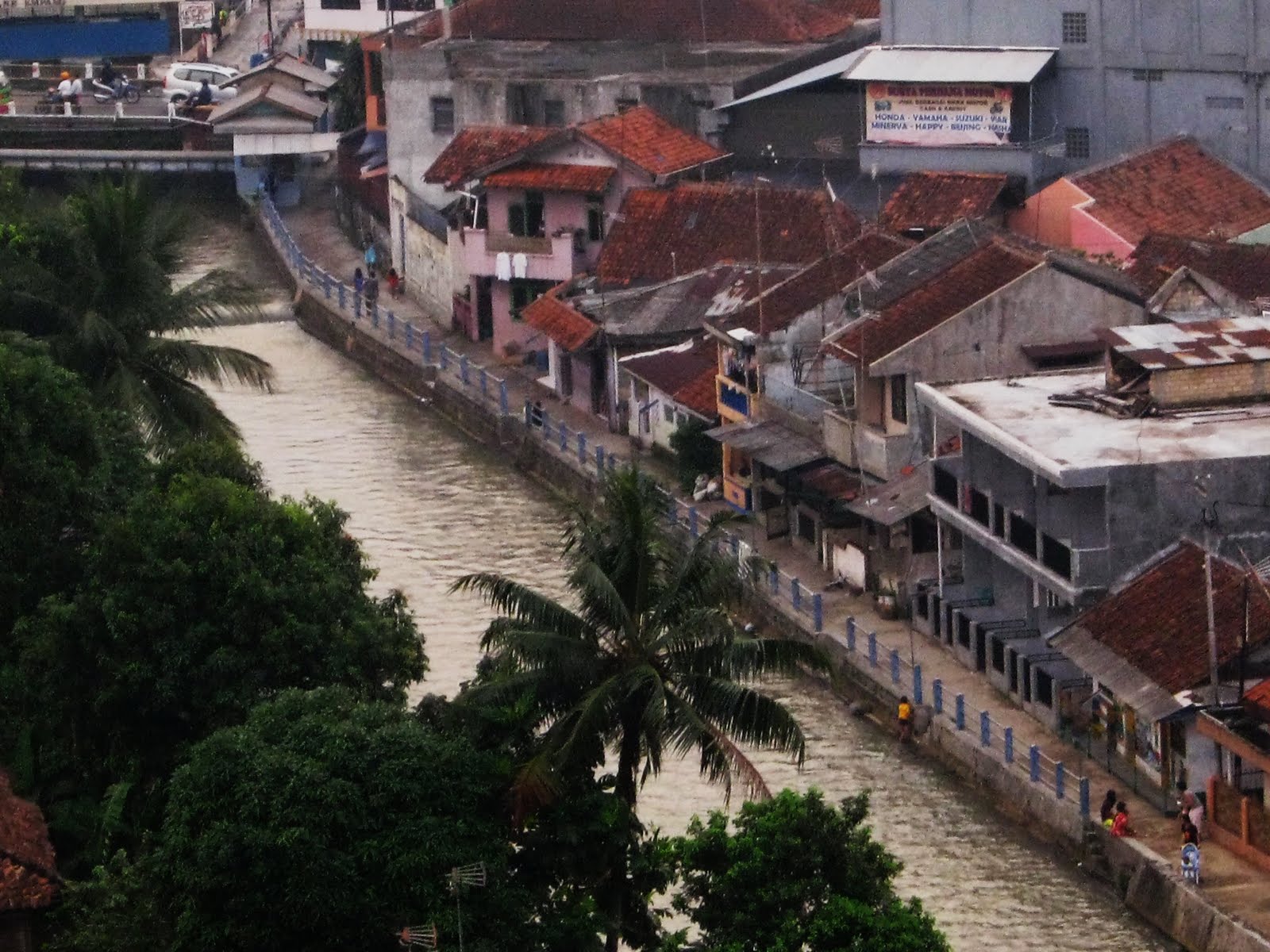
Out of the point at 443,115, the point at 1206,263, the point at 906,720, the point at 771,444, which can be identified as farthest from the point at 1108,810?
the point at 443,115

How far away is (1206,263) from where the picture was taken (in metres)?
45.4

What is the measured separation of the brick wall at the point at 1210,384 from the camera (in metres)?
37.8

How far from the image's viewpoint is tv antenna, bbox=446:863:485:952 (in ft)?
88.6

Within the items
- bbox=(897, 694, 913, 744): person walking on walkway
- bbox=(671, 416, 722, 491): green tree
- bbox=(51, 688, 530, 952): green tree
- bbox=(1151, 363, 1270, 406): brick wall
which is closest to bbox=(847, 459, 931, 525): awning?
bbox=(1151, 363, 1270, 406): brick wall

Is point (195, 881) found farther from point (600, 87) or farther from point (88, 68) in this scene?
point (88, 68)

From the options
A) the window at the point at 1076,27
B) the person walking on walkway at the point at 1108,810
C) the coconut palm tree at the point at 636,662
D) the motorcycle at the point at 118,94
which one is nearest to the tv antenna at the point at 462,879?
the coconut palm tree at the point at 636,662

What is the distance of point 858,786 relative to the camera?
36.3m

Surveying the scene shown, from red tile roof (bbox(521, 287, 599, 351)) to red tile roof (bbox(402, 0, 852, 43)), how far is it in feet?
45.4

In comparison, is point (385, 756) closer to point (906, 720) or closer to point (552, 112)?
point (906, 720)

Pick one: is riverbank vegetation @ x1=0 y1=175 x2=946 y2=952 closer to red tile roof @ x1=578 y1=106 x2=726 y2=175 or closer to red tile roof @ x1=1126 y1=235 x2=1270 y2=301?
red tile roof @ x1=1126 y1=235 x2=1270 y2=301

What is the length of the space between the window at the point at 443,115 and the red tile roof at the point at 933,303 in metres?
21.0

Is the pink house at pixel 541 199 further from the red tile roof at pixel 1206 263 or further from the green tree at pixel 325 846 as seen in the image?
the green tree at pixel 325 846

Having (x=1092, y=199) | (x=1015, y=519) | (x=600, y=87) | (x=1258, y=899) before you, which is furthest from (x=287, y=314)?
(x=1258, y=899)

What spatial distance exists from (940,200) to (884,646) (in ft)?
48.0
